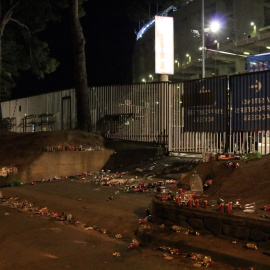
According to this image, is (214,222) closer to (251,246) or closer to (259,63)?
(251,246)

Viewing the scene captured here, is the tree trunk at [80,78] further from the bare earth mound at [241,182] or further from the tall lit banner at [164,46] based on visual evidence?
the bare earth mound at [241,182]

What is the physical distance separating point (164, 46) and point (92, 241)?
13396 mm

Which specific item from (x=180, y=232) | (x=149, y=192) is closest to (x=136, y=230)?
(x=180, y=232)

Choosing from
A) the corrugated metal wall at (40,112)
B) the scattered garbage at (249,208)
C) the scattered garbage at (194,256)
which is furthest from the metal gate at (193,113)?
the scattered garbage at (194,256)

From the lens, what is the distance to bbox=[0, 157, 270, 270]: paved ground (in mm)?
5387

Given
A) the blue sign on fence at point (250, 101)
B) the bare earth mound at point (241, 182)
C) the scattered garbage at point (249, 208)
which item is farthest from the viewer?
the blue sign on fence at point (250, 101)

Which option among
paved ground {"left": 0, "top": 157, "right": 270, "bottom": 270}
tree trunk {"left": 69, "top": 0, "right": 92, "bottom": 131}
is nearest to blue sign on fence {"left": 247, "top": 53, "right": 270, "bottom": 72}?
tree trunk {"left": 69, "top": 0, "right": 92, "bottom": 131}

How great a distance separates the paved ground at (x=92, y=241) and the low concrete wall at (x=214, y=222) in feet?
0.58

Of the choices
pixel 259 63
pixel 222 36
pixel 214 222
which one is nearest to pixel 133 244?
pixel 214 222

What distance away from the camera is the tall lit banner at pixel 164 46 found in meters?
18.1

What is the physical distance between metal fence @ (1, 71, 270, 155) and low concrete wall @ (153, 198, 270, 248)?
6845mm

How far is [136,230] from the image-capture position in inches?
281

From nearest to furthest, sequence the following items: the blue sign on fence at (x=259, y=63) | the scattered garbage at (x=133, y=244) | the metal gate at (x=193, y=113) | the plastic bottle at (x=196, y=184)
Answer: the scattered garbage at (x=133, y=244), the plastic bottle at (x=196, y=184), the metal gate at (x=193, y=113), the blue sign on fence at (x=259, y=63)

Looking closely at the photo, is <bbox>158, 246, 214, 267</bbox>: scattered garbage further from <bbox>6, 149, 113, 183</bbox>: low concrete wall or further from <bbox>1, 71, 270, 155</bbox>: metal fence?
<bbox>6, 149, 113, 183</bbox>: low concrete wall
